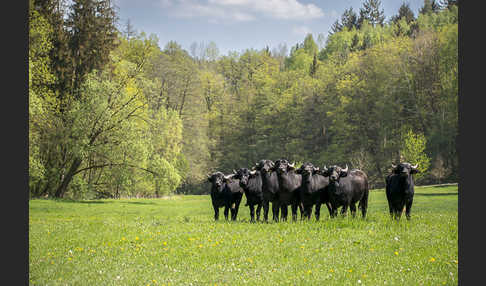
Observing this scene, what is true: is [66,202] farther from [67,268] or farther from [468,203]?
[468,203]

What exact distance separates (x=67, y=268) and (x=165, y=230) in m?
4.84

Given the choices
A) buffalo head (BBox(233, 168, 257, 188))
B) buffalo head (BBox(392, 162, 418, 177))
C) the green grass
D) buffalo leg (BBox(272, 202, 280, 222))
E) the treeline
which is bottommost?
the green grass

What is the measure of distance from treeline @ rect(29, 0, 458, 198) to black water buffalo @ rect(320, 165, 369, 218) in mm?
21270

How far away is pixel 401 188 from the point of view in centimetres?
1462

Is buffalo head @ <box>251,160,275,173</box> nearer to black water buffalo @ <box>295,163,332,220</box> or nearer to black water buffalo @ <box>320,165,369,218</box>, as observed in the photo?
black water buffalo @ <box>295,163,332,220</box>

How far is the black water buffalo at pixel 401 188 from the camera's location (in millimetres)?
14461

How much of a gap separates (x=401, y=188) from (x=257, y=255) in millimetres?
6873

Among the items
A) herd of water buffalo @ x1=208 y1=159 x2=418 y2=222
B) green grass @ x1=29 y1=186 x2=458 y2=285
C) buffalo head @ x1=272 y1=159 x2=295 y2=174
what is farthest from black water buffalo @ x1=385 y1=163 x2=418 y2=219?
buffalo head @ x1=272 y1=159 x2=295 y2=174

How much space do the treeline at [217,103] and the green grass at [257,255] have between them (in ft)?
65.4

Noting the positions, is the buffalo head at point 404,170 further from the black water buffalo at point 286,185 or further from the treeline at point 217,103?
the treeline at point 217,103

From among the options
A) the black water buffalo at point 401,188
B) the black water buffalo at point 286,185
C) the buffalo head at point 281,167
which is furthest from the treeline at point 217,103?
the black water buffalo at point 401,188

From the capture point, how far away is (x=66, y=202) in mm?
31047

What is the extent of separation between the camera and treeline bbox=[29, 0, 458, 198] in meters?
35.8
